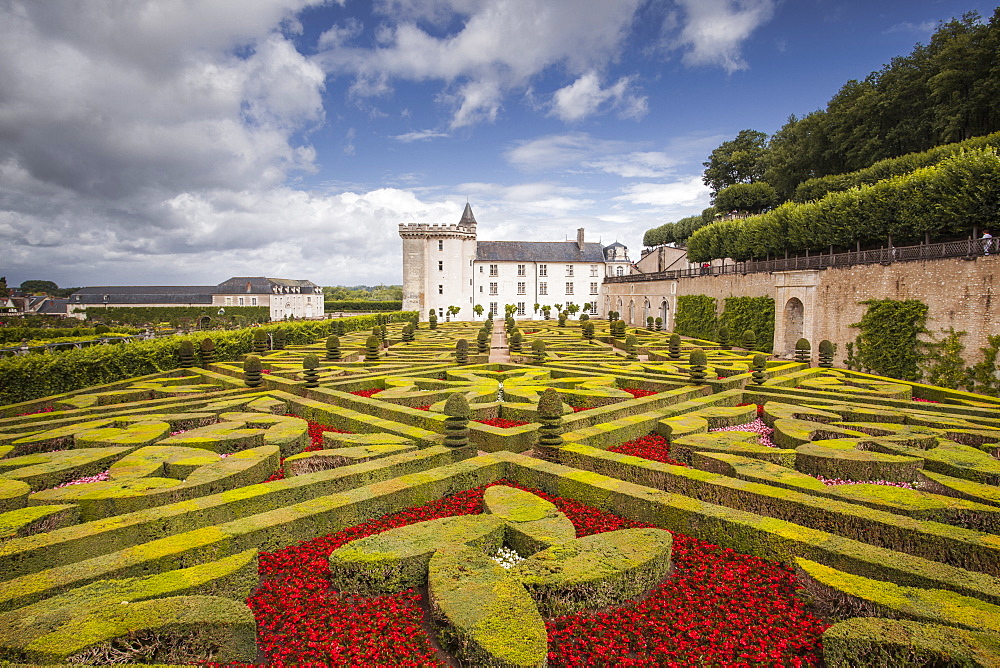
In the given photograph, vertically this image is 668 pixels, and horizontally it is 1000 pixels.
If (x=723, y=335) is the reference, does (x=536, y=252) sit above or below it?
above

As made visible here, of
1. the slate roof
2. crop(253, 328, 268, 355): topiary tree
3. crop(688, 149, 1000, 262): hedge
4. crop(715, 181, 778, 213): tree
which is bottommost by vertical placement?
crop(253, 328, 268, 355): topiary tree

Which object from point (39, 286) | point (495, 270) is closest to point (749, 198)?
point (495, 270)

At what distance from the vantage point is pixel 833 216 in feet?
87.6

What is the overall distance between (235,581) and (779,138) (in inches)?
2814

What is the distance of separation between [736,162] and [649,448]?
60.3m

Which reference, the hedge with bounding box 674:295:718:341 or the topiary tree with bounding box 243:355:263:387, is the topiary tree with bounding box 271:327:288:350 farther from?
the hedge with bounding box 674:295:718:341

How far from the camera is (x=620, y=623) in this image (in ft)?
17.1

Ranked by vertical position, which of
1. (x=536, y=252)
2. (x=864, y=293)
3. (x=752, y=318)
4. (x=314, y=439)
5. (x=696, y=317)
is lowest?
(x=314, y=439)

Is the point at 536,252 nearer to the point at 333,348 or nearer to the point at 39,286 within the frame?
the point at 333,348

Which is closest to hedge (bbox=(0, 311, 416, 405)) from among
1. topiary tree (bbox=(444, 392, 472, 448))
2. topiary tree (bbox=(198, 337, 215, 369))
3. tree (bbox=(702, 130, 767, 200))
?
topiary tree (bbox=(198, 337, 215, 369))

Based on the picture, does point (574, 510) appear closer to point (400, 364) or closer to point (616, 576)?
point (616, 576)

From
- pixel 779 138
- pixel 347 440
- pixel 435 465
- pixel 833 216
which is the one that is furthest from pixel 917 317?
pixel 779 138

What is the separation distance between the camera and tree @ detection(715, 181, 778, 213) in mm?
51188

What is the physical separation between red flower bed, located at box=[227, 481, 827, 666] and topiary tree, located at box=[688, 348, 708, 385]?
9.75 metres
